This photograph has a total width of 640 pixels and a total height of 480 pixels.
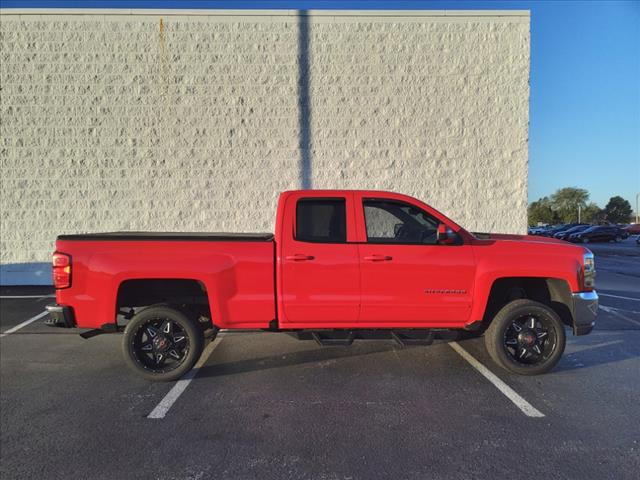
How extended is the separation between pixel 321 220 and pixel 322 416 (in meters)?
1.98

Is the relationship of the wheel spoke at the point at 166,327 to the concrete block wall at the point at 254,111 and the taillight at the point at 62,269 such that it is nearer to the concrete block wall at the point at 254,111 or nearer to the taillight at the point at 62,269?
the taillight at the point at 62,269

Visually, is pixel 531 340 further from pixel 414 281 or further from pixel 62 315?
pixel 62 315

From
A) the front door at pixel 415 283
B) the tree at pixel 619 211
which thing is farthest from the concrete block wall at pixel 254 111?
the tree at pixel 619 211

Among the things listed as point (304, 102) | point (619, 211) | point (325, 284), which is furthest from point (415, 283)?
point (619, 211)

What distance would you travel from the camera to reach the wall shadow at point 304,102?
342 inches

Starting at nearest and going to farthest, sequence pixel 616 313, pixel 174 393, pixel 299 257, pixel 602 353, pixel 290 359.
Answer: pixel 174 393
pixel 299 257
pixel 290 359
pixel 602 353
pixel 616 313

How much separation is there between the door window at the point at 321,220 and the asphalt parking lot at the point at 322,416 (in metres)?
1.51

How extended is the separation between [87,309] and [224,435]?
2.04 meters

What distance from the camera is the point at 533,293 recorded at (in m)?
4.70

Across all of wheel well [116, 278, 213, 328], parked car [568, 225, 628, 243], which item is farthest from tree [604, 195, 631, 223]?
wheel well [116, 278, 213, 328]

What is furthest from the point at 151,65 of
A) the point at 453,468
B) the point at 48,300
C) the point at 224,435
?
the point at 453,468

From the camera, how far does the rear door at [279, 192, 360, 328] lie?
4117mm

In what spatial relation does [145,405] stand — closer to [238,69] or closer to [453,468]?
[453,468]

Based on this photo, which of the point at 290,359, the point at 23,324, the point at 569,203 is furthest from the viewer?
the point at 569,203
